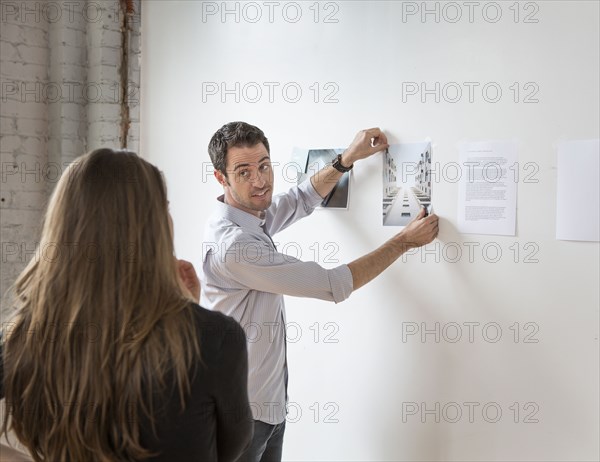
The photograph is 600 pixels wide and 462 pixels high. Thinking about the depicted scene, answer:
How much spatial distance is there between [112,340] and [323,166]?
1.48 meters

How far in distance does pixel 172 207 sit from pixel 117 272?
6.25 feet

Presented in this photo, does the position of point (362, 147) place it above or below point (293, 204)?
above

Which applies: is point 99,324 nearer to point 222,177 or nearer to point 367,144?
point 222,177

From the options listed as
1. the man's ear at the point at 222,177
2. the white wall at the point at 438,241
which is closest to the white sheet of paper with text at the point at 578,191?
the white wall at the point at 438,241

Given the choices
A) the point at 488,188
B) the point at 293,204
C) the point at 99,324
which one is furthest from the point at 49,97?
the point at 99,324

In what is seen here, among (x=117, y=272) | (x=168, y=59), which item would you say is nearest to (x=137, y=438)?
(x=117, y=272)

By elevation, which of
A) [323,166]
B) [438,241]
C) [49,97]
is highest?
[49,97]

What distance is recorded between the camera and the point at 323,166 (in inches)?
104

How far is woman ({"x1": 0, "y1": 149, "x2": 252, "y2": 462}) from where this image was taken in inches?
51.5

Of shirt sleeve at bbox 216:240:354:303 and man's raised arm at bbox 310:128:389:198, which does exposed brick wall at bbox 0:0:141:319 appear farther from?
shirt sleeve at bbox 216:240:354:303

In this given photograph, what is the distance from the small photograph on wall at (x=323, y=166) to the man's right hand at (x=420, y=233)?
334 millimetres

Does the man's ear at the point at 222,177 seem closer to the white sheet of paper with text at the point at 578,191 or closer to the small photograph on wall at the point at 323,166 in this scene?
the small photograph on wall at the point at 323,166

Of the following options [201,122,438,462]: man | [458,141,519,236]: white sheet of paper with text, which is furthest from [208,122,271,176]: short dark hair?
[458,141,519,236]: white sheet of paper with text

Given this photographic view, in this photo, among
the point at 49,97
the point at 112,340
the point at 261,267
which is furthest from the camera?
the point at 49,97
